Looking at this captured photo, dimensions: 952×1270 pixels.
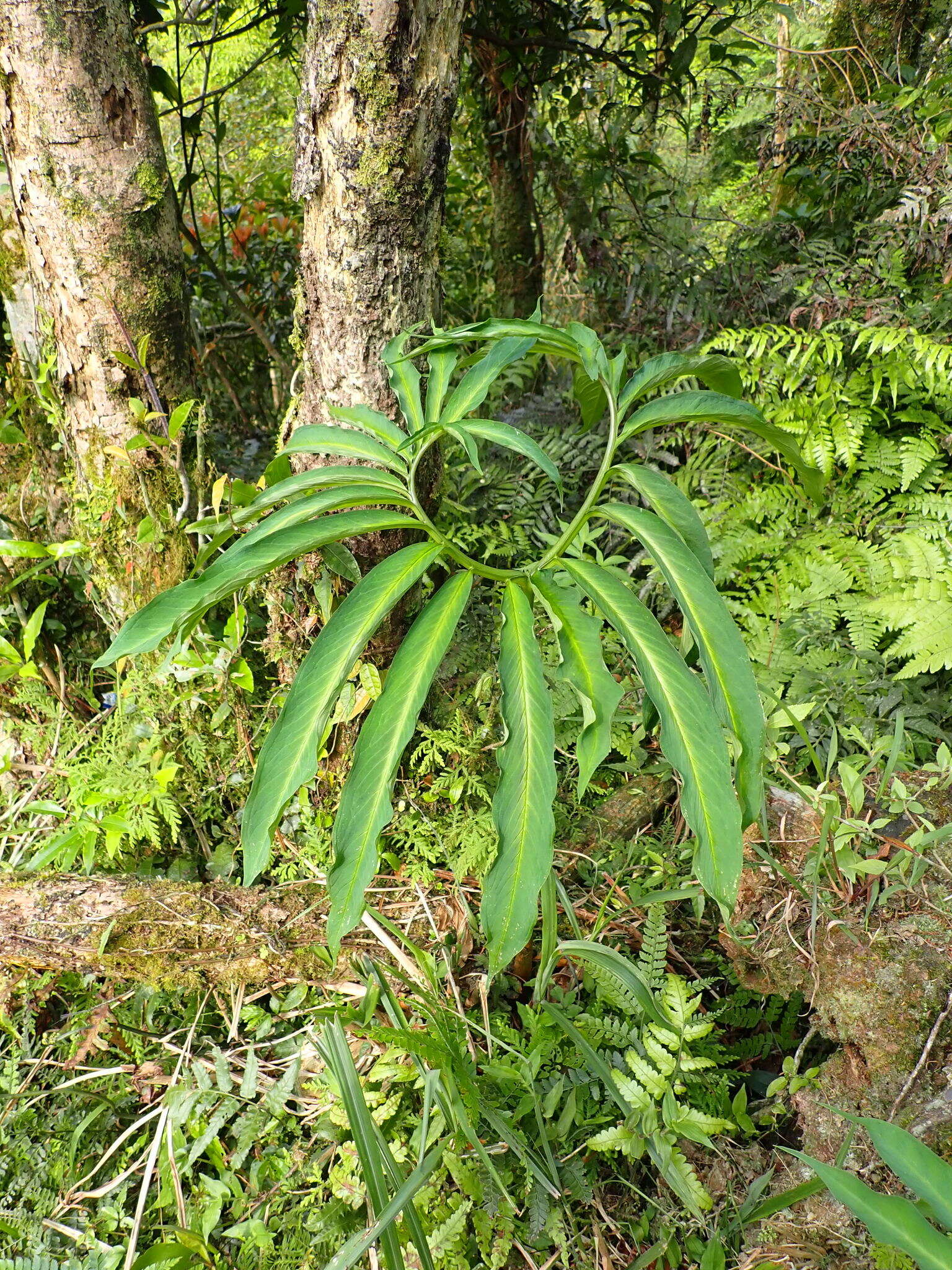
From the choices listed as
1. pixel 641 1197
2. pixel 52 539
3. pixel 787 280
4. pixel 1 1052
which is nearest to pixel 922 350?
pixel 787 280

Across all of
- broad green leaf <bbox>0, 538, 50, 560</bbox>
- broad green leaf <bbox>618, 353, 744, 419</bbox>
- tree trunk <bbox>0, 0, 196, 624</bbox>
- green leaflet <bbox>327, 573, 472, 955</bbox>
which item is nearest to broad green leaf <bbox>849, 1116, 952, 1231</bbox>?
green leaflet <bbox>327, 573, 472, 955</bbox>

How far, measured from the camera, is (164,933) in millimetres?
1633

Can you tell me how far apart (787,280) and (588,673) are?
220 cm

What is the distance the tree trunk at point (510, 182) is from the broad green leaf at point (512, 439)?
1.88m

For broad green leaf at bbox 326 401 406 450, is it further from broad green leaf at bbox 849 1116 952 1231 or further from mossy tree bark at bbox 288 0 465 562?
broad green leaf at bbox 849 1116 952 1231

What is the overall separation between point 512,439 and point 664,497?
0.26m

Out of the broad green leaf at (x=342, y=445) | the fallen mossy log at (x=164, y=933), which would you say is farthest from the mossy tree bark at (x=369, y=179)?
the fallen mossy log at (x=164, y=933)

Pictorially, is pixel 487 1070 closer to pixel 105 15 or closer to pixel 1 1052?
pixel 1 1052

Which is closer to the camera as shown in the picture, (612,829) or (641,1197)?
(641,1197)

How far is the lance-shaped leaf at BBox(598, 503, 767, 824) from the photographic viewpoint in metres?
1.05

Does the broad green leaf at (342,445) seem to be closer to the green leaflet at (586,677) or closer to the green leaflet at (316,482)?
the green leaflet at (316,482)

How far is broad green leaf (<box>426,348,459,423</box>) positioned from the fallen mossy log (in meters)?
1.05

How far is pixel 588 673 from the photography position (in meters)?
1.09

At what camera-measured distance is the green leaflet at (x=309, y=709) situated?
112 cm
